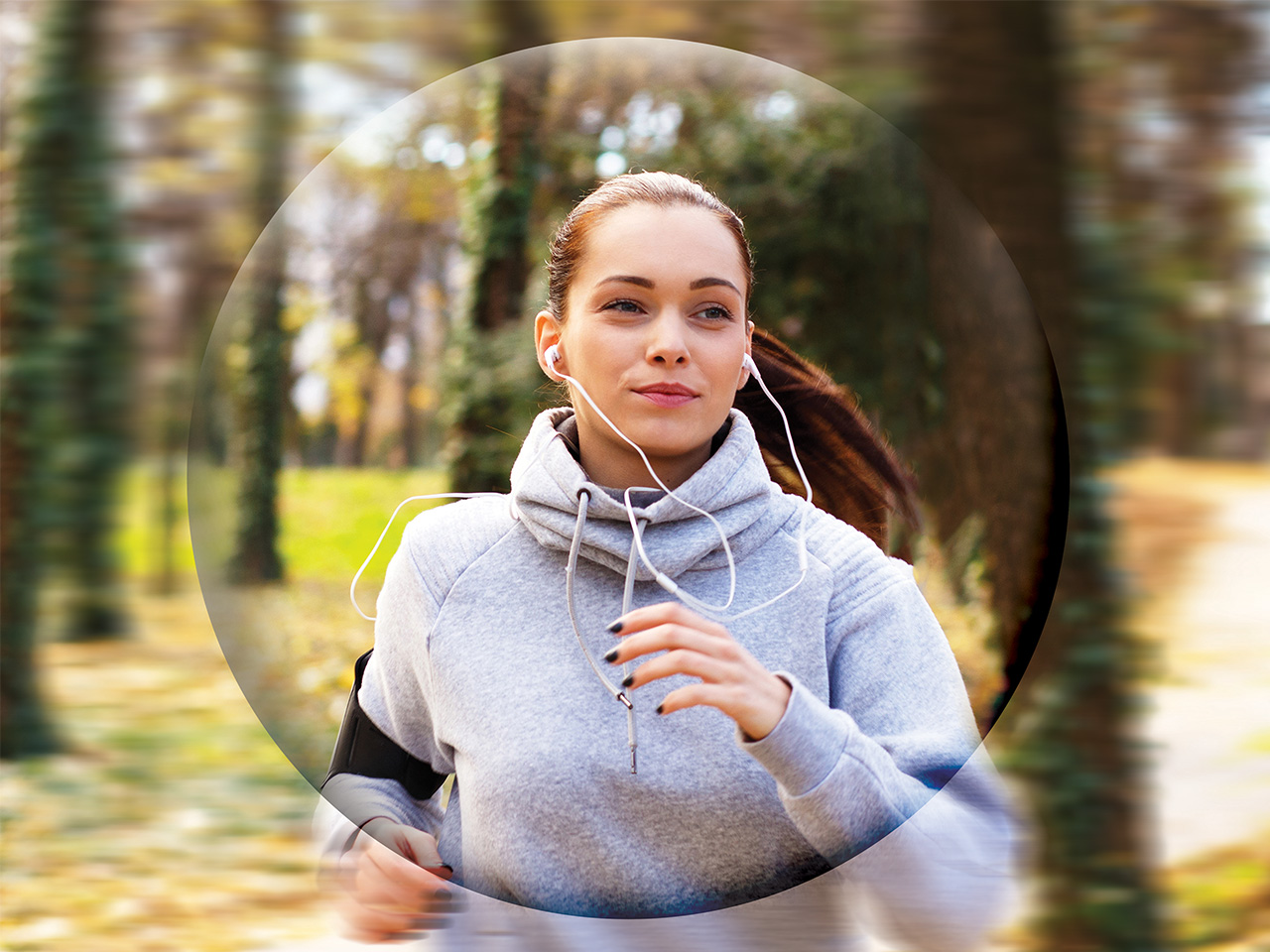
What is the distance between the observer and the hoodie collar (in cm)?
127

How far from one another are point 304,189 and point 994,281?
949 mm

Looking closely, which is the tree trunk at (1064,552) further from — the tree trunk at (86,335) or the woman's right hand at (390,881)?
the tree trunk at (86,335)

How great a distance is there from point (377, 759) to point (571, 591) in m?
0.35

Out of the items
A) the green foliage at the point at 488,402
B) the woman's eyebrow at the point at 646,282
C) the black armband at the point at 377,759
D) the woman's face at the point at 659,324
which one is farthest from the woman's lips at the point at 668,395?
the black armband at the point at 377,759

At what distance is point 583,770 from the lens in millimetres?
1228

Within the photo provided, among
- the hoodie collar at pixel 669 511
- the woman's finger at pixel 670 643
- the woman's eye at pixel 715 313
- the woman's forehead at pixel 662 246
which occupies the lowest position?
the woman's finger at pixel 670 643

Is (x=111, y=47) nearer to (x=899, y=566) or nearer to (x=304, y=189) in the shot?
(x=304, y=189)

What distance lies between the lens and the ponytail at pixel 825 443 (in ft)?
4.52

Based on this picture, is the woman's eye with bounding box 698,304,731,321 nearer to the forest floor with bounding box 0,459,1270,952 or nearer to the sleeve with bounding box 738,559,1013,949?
the sleeve with bounding box 738,559,1013,949

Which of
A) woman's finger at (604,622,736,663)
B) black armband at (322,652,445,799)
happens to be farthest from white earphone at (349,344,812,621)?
black armband at (322,652,445,799)

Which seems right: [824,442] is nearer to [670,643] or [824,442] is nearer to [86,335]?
[670,643]

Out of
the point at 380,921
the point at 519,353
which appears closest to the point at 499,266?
the point at 519,353

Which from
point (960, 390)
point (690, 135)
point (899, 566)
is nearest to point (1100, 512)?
point (960, 390)

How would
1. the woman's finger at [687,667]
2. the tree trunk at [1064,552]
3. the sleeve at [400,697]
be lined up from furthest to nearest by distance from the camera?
the tree trunk at [1064,552] → the sleeve at [400,697] → the woman's finger at [687,667]
